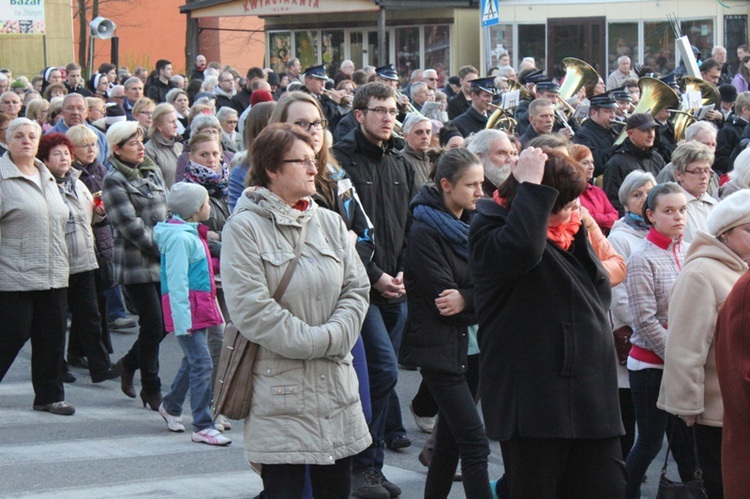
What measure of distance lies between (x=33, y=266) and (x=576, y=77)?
378 inches

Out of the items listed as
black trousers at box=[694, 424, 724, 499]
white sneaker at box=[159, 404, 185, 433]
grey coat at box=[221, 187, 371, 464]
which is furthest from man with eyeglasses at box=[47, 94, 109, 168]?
black trousers at box=[694, 424, 724, 499]

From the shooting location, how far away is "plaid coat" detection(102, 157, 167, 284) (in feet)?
25.2

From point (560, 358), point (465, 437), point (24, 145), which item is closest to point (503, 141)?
point (465, 437)

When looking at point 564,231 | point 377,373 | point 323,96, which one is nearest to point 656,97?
point 323,96

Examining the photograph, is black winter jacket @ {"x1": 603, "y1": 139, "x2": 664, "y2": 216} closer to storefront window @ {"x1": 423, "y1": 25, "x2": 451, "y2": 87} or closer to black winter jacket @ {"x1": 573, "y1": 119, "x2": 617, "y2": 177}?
black winter jacket @ {"x1": 573, "y1": 119, "x2": 617, "y2": 177}

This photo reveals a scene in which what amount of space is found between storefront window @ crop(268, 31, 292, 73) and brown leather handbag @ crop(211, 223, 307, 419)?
27869 millimetres

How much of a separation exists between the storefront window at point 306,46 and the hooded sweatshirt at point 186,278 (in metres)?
24.8

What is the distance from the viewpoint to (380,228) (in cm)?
623

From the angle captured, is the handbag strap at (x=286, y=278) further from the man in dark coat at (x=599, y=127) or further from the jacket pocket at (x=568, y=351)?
the man in dark coat at (x=599, y=127)

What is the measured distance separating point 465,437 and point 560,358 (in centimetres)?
117

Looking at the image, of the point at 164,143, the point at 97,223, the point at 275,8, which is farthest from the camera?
the point at 275,8

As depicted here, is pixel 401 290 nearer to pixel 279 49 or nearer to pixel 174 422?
pixel 174 422

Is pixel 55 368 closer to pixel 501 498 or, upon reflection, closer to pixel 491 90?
pixel 501 498

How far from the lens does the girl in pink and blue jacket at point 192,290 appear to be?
22.5 feet
